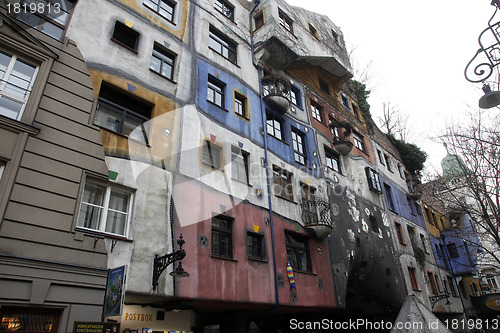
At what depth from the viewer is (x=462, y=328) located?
81.1 feet

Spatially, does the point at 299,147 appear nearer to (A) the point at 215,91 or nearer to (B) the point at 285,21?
(A) the point at 215,91

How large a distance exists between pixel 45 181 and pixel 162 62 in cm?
642

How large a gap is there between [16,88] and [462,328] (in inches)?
1188

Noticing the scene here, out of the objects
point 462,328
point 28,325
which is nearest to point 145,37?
point 28,325

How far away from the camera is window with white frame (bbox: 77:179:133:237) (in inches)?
318

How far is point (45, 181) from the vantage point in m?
7.40

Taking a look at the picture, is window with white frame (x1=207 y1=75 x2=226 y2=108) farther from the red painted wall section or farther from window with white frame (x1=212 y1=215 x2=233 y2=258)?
window with white frame (x1=212 y1=215 x2=233 y2=258)

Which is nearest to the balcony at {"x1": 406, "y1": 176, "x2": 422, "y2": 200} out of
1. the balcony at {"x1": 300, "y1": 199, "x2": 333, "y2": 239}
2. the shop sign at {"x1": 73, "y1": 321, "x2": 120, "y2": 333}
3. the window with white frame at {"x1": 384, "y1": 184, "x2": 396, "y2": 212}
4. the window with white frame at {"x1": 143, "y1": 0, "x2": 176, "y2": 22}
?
the window with white frame at {"x1": 384, "y1": 184, "x2": 396, "y2": 212}

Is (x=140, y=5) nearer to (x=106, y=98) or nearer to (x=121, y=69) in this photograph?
(x=121, y=69)

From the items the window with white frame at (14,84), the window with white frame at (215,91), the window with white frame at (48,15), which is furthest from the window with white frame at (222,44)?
the window with white frame at (14,84)

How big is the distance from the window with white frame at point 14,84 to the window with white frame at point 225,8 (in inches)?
419

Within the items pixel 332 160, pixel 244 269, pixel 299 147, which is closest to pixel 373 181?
pixel 332 160

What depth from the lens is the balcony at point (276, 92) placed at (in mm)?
16031

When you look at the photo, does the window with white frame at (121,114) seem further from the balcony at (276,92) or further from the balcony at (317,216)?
the balcony at (317,216)
